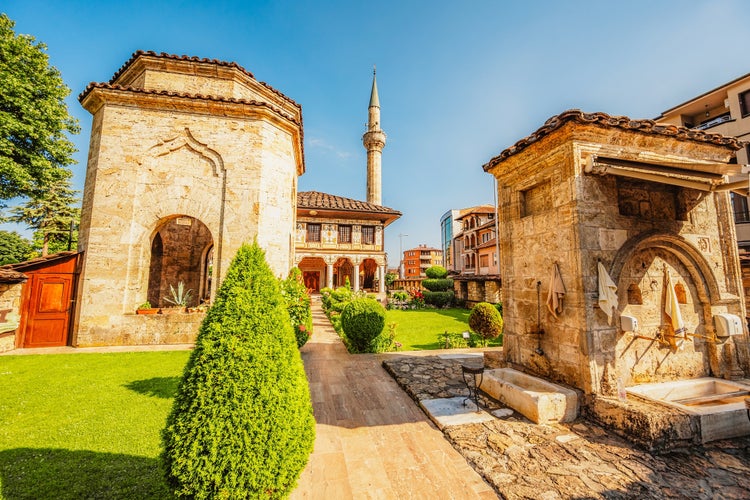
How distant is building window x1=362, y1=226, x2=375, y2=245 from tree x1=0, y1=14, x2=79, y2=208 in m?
17.9

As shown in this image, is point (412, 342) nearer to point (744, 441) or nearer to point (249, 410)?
point (744, 441)

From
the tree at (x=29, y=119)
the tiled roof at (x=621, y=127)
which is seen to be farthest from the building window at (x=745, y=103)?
the tree at (x=29, y=119)

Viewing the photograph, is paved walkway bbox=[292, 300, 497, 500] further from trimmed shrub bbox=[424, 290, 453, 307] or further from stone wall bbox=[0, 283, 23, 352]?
trimmed shrub bbox=[424, 290, 453, 307]

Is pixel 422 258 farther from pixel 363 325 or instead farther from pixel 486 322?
pixel 363 325

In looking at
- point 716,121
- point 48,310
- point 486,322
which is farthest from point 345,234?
point 716,121

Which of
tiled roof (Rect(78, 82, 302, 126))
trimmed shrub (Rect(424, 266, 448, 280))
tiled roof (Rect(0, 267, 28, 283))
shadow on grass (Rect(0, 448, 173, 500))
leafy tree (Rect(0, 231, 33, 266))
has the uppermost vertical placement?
tiled roof (Rect(78, 82, 302, 126))

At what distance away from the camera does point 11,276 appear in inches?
305

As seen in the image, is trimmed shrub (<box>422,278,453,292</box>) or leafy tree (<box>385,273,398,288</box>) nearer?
trimmed shrub (<box>422,278,453,292</box>)

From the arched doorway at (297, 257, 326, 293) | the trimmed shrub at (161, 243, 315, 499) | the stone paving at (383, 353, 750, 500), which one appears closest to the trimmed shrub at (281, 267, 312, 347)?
the stone paving at (383, 353, 750, 500)

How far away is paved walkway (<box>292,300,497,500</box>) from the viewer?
2781 millimetres

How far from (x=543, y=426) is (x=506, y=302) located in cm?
239

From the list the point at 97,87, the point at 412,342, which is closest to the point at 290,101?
the point at 97,87

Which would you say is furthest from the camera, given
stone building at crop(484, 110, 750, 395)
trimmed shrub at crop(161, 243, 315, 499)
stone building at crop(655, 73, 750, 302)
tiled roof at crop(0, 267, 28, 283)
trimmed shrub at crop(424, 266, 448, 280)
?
trimmed shrub at crop(424, 266, 448, 280)

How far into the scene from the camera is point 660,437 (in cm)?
331
